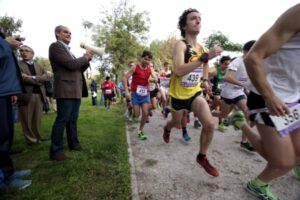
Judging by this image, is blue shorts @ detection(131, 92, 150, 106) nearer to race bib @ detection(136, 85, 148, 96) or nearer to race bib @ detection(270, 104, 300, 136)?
race bib @ detection(136, 85, 148, 96)

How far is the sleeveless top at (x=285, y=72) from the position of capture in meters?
2.22

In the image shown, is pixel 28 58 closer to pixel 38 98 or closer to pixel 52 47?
pixel 38 98

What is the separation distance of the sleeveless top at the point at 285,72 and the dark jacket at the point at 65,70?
2.84 m

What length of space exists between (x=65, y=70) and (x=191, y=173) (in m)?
2.54

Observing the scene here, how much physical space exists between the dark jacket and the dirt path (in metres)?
1.52

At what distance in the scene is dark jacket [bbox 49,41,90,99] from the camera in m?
4.04

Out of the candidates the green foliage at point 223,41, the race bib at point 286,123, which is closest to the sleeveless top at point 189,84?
the race bib at point 286,123

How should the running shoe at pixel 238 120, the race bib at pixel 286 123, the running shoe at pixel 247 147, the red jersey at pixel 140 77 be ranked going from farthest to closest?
1. the red jersey at pixel 140 77
2. the running shoe at pixel 247 147
3. the running shoe at pixel 238 120
4. the race bib at pixel 286 123

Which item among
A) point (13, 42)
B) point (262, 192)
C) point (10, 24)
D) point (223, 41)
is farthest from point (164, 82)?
point (223, 41)

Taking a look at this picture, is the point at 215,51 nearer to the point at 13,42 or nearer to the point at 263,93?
the point at 263,93

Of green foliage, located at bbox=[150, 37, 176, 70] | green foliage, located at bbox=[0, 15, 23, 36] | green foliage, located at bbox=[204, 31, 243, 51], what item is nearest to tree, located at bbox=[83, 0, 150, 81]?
green foliage, located at bbox=[0, 15, 23, 36]

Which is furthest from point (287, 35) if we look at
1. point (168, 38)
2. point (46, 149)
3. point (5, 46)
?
point (168, 38)

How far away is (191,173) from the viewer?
3.71 meters

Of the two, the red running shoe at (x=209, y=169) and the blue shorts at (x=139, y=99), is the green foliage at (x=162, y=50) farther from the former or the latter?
the red running shoe at (x=209, y=169)
